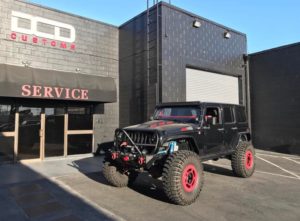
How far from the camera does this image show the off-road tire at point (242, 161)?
8.19m

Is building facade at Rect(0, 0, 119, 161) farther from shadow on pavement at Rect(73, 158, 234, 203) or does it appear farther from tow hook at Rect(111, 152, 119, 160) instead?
tow hook at Rect(111, 152, 119, 160)

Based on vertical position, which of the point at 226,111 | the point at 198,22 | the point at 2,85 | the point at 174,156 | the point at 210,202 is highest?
the point at 198,22

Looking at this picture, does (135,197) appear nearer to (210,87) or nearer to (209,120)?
(209,120)

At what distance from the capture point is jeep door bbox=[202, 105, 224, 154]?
7289 mm

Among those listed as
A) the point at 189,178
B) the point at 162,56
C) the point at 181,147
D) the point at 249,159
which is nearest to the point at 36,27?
the point at 162,56

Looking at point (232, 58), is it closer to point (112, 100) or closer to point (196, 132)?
point (112, 100)

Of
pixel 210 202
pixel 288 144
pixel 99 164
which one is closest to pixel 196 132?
pixel 210 202

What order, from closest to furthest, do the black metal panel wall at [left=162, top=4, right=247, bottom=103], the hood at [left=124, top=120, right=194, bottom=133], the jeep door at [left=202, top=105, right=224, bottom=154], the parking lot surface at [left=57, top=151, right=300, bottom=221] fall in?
the parking lot surface at [left=57, top=151, right=300, bottom=221]
the hood at [left=124, top=120, right=194, bottom=133]
the jeep door at [left=202, top=105, right=224, bottom=154]
the black metal panel wall at [left=162, top=4, right=247, bottom=103]

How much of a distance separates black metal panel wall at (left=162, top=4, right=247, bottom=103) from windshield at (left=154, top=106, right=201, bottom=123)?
3.87m

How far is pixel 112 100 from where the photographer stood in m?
12.2

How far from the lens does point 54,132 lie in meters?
11.9

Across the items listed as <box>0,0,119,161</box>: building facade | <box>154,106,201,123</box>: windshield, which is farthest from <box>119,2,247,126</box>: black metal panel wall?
<box>154,106,201,123</box>: windshield

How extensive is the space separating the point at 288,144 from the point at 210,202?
9762 mm

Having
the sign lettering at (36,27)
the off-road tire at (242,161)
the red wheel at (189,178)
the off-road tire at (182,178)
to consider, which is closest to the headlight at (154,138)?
the off-road tire at (182,178)
